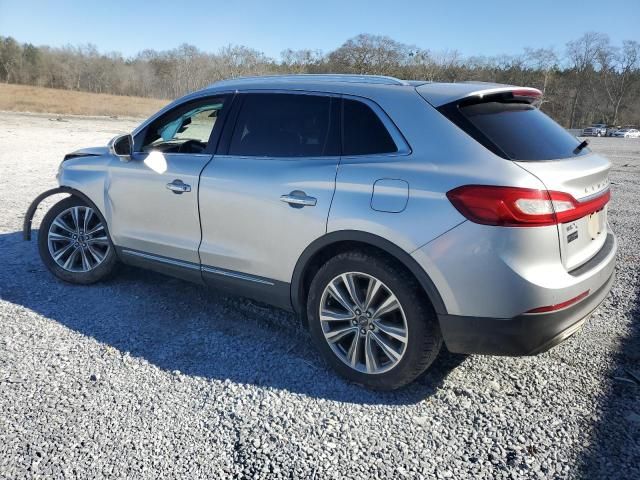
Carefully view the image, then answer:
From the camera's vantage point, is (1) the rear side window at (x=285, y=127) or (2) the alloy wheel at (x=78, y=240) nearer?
(1) the rear side window at (x=285, y=127)

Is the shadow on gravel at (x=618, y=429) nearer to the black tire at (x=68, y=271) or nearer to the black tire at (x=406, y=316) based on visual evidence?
the black tire at (x=406, y=316)

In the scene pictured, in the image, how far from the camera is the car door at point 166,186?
153 inches

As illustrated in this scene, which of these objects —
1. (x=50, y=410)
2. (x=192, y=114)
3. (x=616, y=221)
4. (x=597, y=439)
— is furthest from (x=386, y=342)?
(x=616, y=221)

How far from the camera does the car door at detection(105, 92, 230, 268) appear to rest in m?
3.88

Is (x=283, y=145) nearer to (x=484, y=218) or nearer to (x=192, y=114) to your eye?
Result: (x=192, y=114)

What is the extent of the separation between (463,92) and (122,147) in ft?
9.33

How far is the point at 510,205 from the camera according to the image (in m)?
2.55

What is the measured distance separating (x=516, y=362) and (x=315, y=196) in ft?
5.87

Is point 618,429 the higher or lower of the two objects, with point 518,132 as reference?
lower

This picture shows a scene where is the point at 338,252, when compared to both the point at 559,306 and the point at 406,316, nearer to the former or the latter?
the point at 406,316

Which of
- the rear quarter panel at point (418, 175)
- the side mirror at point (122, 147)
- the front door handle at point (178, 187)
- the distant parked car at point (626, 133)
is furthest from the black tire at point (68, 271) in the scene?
→ the distant parked car at point (626, 133)

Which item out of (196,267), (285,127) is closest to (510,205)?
(285,127)

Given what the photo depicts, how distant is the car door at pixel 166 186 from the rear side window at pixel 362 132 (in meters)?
1.12

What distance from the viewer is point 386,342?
3.06 metres
